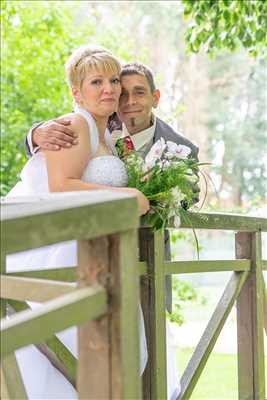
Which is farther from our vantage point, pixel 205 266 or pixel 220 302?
pixel 220 302

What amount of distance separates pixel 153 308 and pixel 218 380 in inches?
257

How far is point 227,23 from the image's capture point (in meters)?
5.46

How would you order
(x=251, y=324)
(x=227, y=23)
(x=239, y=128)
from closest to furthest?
(x=251, y=324) → (x=227, y=23) → (x=239, y=128)

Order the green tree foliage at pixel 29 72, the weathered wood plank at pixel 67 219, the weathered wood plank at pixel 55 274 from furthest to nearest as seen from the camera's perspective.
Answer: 1. the green tree foliage at pixel 29 72
2. the weathered wood plank at pixel 55 274
3. the weathered wood plank at pixel 67 219

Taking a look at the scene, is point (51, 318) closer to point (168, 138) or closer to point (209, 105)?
point (168, 138)

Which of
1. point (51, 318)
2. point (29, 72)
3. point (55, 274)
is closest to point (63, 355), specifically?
point (55, 274)

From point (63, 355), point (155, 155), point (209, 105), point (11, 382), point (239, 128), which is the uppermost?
point (209, 105)

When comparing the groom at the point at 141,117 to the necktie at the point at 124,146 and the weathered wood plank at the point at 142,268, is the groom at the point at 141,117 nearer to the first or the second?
the necktie at the point at 124,146

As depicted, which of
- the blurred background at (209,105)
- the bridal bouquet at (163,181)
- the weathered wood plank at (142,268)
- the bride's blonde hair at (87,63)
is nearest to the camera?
the bridal bouquet at (163,181)

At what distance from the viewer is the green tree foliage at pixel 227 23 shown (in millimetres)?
5410

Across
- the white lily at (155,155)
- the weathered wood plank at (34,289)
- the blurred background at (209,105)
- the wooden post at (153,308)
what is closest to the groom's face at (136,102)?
the white lily at (155,155)

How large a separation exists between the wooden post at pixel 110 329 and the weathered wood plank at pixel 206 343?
137 centimetres

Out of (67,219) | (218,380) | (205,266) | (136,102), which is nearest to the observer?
(67,219)

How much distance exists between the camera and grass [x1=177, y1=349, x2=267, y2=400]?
7598mm
